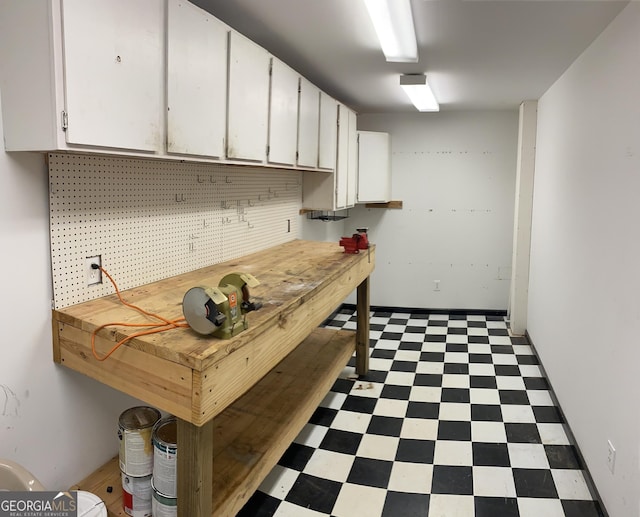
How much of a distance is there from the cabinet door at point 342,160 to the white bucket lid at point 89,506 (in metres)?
3.05

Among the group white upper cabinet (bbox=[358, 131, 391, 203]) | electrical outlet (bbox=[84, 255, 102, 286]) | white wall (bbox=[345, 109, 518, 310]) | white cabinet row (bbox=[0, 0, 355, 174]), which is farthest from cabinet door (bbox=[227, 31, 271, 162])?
white wall (bbox=[345, 109, 518, 310])

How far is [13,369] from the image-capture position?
5.22ft

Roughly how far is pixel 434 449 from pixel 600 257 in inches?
58.3

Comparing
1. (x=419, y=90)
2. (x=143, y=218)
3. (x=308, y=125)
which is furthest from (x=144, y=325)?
(x=419, y=90)

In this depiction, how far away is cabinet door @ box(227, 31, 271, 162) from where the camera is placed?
2205 millimetres

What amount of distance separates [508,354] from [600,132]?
249 cm

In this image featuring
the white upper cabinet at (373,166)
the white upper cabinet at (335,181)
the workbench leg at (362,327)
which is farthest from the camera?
the white upper cabinet at (373,166)

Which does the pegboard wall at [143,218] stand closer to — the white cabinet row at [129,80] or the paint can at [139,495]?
the white cabinet row at [129,80]

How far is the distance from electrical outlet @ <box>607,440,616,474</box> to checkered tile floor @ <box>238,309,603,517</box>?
0.28m

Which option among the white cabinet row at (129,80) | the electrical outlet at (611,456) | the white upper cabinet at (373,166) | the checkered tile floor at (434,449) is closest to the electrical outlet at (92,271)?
→ the white cabinet row at (129,80)

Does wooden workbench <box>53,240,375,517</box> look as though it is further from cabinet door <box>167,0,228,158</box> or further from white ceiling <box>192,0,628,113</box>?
white ceiling <box>192,0,628,113</box>

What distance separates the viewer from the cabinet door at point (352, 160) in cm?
442

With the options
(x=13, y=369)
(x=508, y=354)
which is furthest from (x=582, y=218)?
(x=13, y=369)

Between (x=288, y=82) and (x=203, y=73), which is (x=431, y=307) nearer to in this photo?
(x=288, y=82)
